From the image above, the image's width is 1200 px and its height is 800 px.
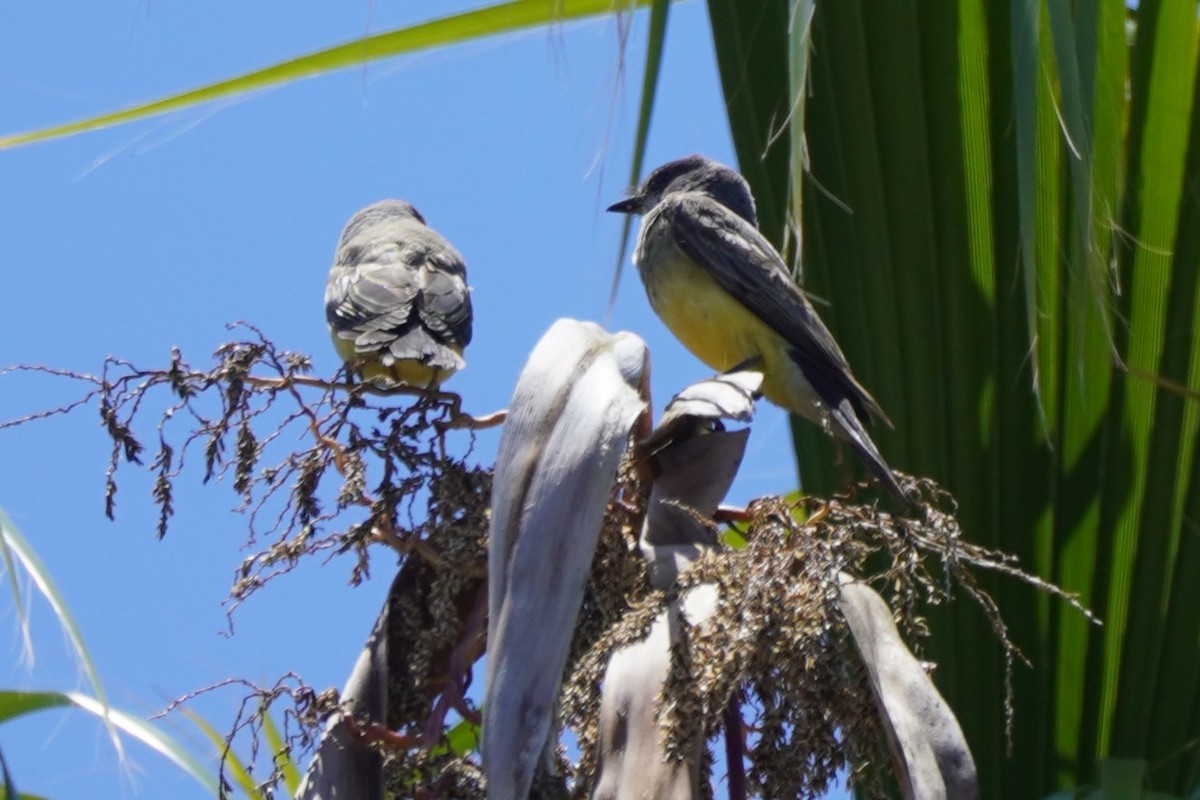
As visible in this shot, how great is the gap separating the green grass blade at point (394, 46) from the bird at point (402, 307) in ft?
3.54

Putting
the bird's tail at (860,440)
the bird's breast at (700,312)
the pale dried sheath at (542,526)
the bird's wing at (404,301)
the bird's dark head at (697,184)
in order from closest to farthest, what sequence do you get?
the pale dried sheath at (542,526), the bird's tail at (860,440), the bird's wing at (404,301), the bird's breast at (700,312), the bird's dark head at (697,184)

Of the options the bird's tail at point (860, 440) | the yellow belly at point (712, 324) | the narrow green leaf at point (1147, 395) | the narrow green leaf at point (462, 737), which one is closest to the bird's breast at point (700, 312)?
the yellow belly at point (712, 324)

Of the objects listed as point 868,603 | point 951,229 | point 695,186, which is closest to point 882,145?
point 951,229

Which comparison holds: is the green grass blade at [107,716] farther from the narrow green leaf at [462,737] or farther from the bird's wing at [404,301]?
the bird's wing at [404,301]

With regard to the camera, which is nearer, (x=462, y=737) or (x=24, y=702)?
(x=24, y=702)

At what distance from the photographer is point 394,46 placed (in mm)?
3836

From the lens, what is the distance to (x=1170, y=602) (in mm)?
3781

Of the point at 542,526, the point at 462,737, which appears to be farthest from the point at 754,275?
the point at 542,526

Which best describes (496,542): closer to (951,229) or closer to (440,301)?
(951,229)

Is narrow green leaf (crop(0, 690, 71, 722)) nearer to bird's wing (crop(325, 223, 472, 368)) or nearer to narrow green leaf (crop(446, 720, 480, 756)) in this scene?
narrow green leaf (crop(446, 720, 480, 756))

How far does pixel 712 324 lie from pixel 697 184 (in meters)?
1.09

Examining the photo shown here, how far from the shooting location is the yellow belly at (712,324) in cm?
570

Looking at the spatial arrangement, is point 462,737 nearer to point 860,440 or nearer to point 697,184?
point 860,440

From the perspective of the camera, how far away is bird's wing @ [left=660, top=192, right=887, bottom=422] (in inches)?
209
